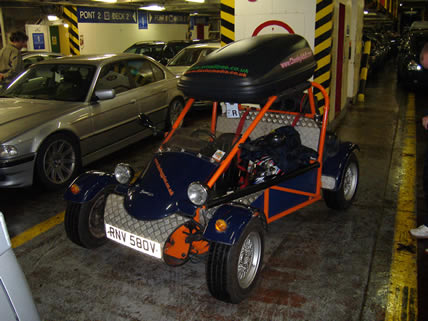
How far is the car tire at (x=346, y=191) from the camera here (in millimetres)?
4363

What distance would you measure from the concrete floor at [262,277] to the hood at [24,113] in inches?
33.9

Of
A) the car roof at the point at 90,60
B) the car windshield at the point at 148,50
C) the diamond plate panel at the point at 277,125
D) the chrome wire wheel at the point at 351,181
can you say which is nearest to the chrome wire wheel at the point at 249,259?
the diamond plate panel at the point at 277,125

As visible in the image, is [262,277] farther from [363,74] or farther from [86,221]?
[363,74]

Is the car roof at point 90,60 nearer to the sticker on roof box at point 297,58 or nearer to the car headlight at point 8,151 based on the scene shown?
the car headlight at point 8,151

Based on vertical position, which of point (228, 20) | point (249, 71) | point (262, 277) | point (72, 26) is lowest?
point (262, 277)

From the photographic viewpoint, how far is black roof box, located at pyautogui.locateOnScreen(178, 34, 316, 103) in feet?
10.6

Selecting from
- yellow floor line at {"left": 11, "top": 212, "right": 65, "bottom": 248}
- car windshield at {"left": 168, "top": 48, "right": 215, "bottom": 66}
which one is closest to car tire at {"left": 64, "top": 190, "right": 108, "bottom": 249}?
yellow floor line at {"left": 11, "top": 212, "right": 65, "bottom": 248}

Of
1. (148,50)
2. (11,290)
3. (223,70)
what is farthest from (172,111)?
(148,50)

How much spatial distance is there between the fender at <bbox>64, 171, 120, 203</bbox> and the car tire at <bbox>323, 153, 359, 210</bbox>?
2216 millimetres

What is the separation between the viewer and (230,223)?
115 inches

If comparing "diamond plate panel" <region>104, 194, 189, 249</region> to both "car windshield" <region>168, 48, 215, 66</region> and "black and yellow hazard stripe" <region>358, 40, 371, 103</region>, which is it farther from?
"black and yellow hazard stripe" <region>358, 40, 371, 103</region>

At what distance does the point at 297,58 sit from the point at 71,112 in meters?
3.02

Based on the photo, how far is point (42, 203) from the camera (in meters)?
4.89

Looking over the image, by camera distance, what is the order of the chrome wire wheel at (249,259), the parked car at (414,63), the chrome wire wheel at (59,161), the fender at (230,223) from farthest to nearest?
the parked car at (414,63) < the chrome wire wheel at (59,161) < the chrome wire wheel at (249,259) < the fender at (230,223)
